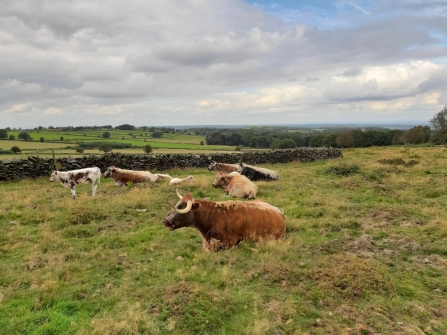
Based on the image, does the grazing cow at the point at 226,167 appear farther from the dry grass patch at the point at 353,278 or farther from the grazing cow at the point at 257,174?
the dry grass patch at the point at 353,278

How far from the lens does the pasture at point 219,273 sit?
4480mm

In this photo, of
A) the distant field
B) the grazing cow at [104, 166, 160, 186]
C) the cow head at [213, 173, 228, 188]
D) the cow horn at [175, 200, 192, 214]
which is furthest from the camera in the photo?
the distant field

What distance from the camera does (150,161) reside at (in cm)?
2184

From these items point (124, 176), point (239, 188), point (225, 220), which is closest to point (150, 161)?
point (124, 176)

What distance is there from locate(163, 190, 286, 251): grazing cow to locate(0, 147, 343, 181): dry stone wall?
1380 centimetres

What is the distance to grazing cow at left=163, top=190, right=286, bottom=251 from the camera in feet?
24.7

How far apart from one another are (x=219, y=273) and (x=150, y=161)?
55.4ft

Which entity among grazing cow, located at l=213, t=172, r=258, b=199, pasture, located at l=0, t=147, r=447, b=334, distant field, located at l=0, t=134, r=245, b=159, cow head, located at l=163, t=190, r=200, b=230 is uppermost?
distant field, located at l=0, t=134, r=245, b=159

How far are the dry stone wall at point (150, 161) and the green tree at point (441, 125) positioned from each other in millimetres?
23051

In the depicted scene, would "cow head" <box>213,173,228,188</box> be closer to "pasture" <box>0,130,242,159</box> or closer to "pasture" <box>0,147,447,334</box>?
"pasture" <box>0,147,447,334</box>

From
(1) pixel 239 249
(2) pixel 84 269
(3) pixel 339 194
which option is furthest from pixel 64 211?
(3) pixel 339 194

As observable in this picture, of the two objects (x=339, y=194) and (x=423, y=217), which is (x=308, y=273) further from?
(x=339, y=194)

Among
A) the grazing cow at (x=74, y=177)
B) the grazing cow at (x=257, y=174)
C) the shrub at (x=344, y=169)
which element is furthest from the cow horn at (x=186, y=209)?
the shrub at (x=344, y=169)

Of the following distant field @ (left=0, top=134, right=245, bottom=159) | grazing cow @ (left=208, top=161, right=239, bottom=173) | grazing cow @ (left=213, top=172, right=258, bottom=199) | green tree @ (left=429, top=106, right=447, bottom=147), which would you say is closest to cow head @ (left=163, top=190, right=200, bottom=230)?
grazing cow @ (left=213, top=172, right=258, bottom=199)
